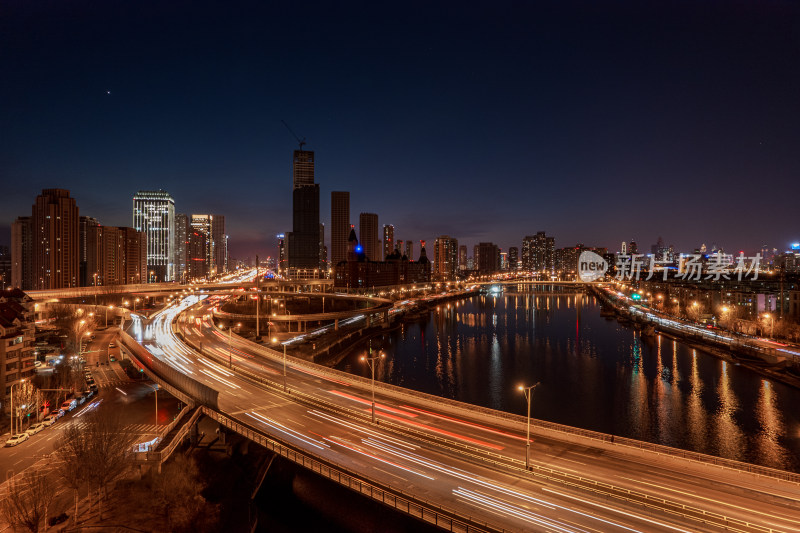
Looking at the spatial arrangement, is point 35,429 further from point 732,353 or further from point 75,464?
point 732,353

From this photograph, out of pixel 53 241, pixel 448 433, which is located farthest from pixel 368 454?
A: pixel 53 241

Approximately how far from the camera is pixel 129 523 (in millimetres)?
14211

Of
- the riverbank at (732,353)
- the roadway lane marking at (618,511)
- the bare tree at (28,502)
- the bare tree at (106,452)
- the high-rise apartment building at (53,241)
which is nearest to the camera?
the roadway lane marking at (618,511)

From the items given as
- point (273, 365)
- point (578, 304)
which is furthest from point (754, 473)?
point (578, 304)

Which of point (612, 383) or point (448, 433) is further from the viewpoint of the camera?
point (612, 383)

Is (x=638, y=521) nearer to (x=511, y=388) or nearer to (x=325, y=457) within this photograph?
(x=325, y=457)

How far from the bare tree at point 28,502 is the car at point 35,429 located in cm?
592

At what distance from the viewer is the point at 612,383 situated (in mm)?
34750

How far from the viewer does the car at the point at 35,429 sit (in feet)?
65.7

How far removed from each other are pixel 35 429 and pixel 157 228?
185 metres

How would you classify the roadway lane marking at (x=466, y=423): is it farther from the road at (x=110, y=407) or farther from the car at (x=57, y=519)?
the car at (x=57, y=519)

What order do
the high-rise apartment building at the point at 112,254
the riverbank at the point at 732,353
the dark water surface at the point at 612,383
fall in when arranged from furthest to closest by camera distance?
the high-rise apartment building at the point at 112,254 → the riverbank at the point at 732,353 → the dark water surface at the point at 612,383

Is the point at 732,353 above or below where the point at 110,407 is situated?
below

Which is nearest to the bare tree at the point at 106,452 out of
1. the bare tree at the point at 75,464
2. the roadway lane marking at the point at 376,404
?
the bare tree at the point at 75,464
